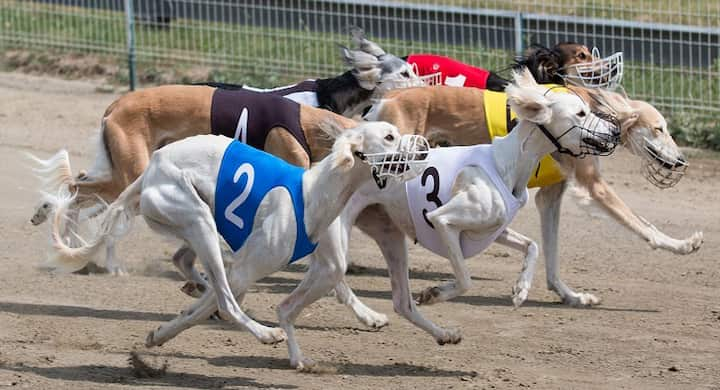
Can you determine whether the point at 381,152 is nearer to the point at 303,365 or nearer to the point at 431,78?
the point at 303,365

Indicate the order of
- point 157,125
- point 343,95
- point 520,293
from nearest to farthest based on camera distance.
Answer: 1. point 520,293
2. point 157,125
3. point 343,95

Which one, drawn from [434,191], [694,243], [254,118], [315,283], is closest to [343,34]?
[254,118]

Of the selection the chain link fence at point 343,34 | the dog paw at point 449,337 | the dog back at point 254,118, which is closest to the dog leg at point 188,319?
the dog paw at point 449,337

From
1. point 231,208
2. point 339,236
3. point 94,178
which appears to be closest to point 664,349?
point 339,236

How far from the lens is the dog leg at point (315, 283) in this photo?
19.8 feet

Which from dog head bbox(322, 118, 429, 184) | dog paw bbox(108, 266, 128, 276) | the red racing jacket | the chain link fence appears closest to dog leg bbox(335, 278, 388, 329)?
dog head bbox(322, 118, 429, 184)

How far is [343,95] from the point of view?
8.18 meters

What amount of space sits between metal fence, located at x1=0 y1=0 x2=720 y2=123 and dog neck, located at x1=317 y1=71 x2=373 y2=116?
3.93m

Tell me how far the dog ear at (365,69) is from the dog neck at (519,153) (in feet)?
5.85

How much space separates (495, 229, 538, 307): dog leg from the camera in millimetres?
6621

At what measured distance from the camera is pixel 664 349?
6.65m

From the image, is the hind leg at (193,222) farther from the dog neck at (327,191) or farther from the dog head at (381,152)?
the dog head at (381,152)

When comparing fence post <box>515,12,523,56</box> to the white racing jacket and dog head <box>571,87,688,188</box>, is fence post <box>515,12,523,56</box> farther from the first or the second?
the white racing jacket

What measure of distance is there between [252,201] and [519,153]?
4.84 feet
